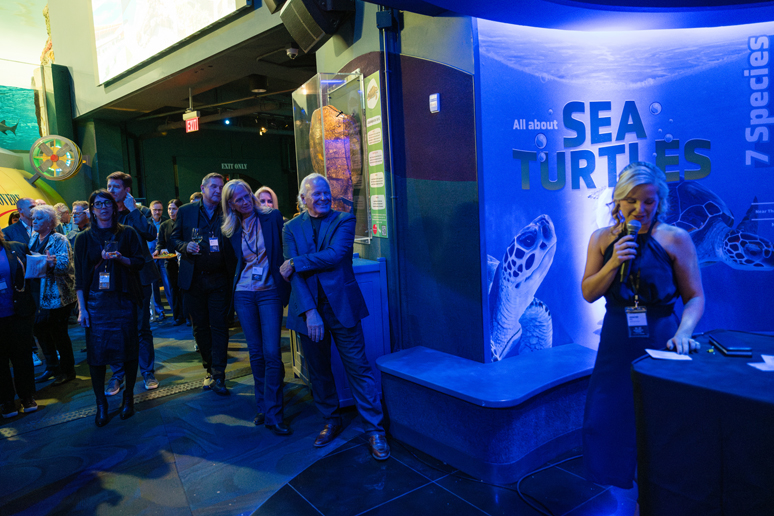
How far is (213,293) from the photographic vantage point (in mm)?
3789

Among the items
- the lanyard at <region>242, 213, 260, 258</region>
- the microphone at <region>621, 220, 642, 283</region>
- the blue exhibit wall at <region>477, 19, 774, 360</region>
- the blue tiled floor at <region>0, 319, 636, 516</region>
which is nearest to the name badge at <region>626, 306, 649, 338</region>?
the microphone at <region>621, 220, 642, 283</region>

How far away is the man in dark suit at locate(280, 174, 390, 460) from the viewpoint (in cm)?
281

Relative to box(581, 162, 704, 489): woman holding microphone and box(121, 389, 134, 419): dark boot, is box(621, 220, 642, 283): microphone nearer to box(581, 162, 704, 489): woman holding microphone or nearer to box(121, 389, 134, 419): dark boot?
box(581, 162, 704, 489): woman holding microphone

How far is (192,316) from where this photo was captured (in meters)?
3.92

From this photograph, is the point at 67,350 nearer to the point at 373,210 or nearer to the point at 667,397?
the point at 373,210

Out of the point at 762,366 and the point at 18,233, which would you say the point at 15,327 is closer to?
the point at 18,233

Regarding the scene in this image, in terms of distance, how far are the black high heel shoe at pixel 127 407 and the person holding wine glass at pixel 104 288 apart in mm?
118

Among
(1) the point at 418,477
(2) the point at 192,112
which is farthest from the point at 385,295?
(2) the point at 192,112

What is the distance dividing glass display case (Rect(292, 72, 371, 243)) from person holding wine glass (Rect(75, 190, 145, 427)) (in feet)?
5.15

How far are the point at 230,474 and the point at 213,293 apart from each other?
5.07 ft

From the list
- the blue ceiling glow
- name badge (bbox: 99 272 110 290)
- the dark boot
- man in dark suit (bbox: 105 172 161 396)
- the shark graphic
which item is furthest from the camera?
the shark graphic

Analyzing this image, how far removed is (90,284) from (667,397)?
3524mm

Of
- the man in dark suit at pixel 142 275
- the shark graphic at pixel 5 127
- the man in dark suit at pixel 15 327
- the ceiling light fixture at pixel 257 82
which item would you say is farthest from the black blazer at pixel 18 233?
the shark graphic at pixel 5 127

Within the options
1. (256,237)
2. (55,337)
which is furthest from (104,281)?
(55,337)
